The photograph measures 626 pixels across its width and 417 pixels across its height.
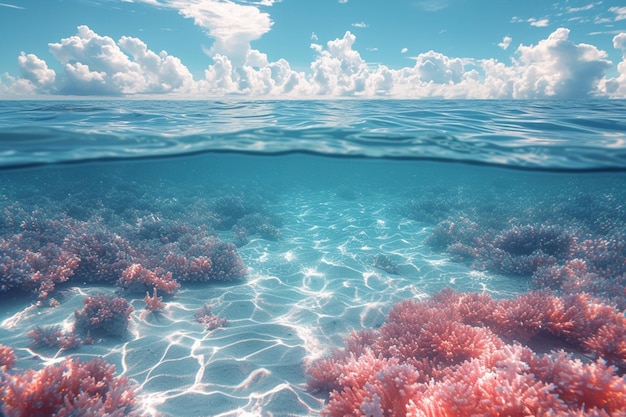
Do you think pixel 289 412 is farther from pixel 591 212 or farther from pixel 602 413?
pixel 591 212

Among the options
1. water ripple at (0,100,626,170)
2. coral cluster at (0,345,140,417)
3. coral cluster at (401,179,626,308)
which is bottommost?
coral cluster at (401,179,626,308)

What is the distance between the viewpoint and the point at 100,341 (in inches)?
234

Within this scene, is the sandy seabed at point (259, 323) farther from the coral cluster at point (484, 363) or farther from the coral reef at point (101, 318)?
the coral cluster at point (484, 363)

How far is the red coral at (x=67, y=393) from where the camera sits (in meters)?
3.58

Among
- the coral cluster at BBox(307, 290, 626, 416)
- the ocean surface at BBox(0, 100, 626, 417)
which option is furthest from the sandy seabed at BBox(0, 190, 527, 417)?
the coral cluster at BBox(307, 290, 626, 416)

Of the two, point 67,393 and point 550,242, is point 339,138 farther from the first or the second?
point 67,393

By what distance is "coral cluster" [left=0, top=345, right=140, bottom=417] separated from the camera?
358cm

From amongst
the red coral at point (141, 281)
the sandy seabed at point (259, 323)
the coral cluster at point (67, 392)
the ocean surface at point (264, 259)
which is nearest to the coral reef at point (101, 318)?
the ocean surface at point (264, 259)

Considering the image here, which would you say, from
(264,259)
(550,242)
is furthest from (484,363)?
(550,242)

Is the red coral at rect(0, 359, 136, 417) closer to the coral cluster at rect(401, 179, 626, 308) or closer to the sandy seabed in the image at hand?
→ the sandy seabed

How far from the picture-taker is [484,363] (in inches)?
164

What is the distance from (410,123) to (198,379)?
965 cm

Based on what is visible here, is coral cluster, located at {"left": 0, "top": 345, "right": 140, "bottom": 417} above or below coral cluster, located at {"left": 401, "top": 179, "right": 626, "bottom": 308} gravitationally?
above

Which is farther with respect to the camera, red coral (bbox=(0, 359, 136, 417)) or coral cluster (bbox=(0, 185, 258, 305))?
coral cluster (bbox=(0, 185, 258, 305))
